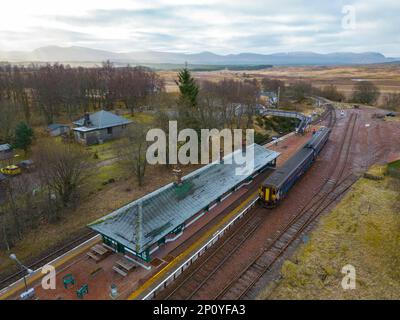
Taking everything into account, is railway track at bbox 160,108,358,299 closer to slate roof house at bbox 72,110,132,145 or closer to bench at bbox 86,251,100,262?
bench at bbox 86,251,100,262

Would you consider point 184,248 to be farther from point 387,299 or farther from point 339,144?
point 339,144

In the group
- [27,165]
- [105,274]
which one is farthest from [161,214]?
[27,165]

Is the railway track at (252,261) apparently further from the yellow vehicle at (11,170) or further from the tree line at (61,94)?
the tree line at (61,94)

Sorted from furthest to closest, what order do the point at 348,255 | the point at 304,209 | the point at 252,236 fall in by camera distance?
the point at 304,209
the point at 252,236
the point at 348,255

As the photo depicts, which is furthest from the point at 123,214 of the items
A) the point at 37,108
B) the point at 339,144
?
the point at 37,108

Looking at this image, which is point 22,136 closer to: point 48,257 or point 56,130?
point 56,130

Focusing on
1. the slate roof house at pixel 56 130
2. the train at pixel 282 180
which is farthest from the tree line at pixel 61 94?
the train at pixel 282 180

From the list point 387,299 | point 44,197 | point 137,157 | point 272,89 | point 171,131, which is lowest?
point 387,299
